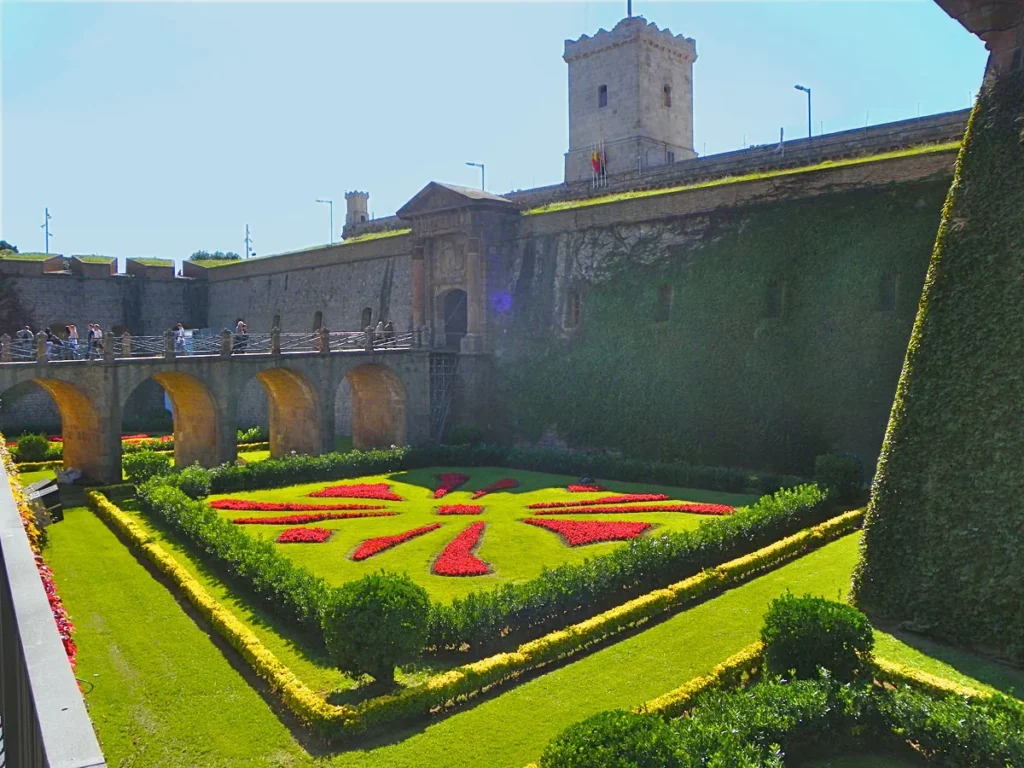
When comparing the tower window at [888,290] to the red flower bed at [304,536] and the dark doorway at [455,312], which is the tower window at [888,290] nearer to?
the red flower bed at [304,536]

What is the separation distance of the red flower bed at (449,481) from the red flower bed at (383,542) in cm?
360

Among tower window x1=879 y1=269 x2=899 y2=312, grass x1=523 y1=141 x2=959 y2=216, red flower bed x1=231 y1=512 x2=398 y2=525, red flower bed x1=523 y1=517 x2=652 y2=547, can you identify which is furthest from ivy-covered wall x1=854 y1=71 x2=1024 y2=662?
red flower bed x1=231 y1=512 x2=398 y2=525

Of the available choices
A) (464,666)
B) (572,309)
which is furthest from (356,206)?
(464,666)

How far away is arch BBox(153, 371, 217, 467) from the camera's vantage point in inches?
910

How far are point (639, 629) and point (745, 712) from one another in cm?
368

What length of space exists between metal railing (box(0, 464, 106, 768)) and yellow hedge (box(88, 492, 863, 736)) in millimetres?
5323

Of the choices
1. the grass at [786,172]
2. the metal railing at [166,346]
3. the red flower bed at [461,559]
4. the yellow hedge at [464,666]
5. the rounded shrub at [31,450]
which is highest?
the grass at [786,172]

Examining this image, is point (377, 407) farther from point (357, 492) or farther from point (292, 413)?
point (357, 492)

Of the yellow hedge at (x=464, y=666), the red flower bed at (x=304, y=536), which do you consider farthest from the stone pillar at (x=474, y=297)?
the yellow hedge at (x=464, y=666)

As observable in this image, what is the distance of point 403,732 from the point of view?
28.8 ft

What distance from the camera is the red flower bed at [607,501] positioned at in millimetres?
18391

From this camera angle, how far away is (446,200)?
91.6ft

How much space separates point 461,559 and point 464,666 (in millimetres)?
4306

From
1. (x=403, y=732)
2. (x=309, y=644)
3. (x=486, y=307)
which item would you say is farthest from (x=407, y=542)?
(x=486, y=307)
